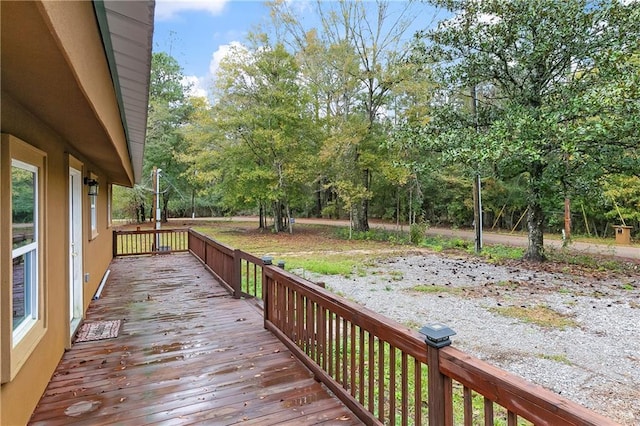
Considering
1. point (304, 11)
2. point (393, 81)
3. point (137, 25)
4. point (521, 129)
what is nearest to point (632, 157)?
point (521, 129)

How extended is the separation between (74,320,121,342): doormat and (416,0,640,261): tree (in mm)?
7447

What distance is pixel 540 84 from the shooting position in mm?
8625

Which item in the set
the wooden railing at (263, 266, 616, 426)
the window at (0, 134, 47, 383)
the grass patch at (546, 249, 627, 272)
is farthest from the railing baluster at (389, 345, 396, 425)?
the grass patch at (546, 249, 627, 272)

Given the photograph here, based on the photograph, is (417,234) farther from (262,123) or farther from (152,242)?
(152,242)

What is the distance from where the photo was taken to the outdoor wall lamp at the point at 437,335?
1634 millimetres

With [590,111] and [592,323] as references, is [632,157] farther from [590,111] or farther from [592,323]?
[592,323]

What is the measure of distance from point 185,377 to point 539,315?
4871mm

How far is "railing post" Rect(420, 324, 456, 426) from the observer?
1637mm

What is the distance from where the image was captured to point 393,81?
47.9ft

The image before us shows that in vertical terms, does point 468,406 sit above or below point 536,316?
above

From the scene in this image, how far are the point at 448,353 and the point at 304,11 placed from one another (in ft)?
59.6

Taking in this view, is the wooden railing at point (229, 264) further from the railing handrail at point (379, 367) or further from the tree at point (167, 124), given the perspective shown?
the tree at point (167, 124)

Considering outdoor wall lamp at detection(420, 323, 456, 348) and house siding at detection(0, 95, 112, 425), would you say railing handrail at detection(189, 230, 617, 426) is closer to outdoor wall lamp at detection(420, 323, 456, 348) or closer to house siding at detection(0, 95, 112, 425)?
outdoor wall lamp at detection(420, 323, 456, 348)

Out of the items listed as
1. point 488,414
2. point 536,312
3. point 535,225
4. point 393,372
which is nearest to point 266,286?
point 393,372
